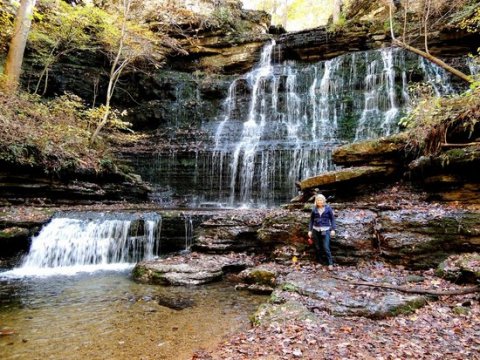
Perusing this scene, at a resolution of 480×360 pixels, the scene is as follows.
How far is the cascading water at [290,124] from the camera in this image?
15.4 metres

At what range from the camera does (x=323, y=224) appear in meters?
7.29

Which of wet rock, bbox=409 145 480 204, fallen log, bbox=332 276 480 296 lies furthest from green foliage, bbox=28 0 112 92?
fallen log, bbox=332 276 480 296

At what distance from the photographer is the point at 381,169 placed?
948 centimetres

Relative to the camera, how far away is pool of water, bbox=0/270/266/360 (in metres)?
4.42

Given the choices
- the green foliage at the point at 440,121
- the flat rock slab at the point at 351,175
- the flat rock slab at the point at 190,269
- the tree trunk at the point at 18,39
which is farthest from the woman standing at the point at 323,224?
the tree trunk at the point at 18,39

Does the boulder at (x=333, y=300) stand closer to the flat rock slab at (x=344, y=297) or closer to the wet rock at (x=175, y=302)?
the flat rock slab at (x=344, y=297)

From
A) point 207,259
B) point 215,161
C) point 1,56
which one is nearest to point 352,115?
point 215,161

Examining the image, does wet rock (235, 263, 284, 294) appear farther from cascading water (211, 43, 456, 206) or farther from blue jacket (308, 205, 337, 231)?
cascading water (211, 43, 456, 206)

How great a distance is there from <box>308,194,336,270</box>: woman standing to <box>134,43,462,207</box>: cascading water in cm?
738

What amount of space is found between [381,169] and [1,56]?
17.7 meters

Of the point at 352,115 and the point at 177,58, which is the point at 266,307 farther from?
the point at 177,58

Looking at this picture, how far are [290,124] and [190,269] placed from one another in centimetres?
1270

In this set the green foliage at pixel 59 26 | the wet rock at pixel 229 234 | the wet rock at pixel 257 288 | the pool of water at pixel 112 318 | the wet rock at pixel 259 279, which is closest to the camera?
the pool of water at pixel 112 318

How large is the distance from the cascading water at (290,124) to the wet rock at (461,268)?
27.2ft
